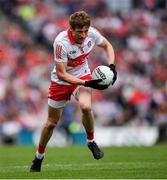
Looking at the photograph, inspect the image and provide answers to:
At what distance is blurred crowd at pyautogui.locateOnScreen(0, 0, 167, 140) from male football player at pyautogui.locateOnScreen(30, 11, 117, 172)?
9983 millimetres

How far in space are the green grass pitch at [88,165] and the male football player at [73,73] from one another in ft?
1.49

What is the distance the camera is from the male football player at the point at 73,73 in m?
10.2

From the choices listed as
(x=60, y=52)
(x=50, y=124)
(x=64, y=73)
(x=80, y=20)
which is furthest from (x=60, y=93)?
(x=80, y=20)

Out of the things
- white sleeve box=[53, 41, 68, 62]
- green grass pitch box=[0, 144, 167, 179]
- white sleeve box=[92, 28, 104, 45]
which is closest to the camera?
green grass pitch box=[0, 144, 167, 179]

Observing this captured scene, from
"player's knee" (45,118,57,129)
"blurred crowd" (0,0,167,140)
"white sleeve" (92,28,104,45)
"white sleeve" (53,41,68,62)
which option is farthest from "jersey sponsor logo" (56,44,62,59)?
"blurred crowd" (0,0,167,140)

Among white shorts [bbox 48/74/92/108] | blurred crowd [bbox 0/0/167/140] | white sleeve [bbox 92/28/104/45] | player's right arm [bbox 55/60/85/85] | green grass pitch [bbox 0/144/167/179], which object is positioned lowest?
green grass pitch [bbox 0/144/167/179]

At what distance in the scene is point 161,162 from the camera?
12406mm

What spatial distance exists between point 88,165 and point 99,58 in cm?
1128

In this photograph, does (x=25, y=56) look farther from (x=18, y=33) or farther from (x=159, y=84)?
(x=159, y=84)

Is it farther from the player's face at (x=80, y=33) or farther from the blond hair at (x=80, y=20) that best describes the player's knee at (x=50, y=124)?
the blond hair at (x=80, y=20)

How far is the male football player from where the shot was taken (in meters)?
10.2

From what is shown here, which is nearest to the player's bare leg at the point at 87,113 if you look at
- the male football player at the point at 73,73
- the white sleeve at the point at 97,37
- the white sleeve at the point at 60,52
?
the male football player at the point at 73,73

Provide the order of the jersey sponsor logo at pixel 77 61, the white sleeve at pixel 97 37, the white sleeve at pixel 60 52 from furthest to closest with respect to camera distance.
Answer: the white sleeve at pixel 97 37
the jersey sponsor logo at pixel 77 61
the white sleeve at pixel 60 52

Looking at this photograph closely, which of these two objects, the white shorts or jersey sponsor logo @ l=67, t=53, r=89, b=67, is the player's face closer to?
jersey sponsor logo @ l=67, t=53, r=89, b=67
